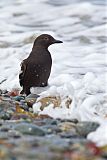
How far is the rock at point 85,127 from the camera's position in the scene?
4.29 meters

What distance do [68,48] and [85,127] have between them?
8.69 m

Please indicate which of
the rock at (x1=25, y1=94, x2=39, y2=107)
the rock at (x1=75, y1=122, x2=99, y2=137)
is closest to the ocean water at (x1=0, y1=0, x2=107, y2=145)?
the rock at (x1=75, y1=122, x2=99, y2=137)

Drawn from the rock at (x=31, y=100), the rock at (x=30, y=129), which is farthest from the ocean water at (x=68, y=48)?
the rock at (x=30, y=129)

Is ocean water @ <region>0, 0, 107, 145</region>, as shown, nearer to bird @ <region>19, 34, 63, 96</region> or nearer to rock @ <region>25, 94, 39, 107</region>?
rock @ <region>25, 94, 39, 107</region>

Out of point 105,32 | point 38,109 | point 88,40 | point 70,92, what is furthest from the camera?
point 105,32

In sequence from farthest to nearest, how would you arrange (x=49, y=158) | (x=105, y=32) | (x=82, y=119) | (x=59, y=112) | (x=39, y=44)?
(x=105, y=32), (x=39, y=44), (x=59, y=112), (x=82, y=119), (x=49, y=158)

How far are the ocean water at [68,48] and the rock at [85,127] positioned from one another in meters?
0.08

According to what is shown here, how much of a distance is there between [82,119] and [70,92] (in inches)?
46.8

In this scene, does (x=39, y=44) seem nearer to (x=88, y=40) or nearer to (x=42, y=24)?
(x=88, y=40)

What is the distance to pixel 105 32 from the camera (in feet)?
50.5

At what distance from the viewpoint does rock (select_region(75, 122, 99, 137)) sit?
4.29 meters

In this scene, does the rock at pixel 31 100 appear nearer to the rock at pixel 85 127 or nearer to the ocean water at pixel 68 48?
the ocean water at pixel 68 48

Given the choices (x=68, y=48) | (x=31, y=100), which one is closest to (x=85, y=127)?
(x=31, y=100)

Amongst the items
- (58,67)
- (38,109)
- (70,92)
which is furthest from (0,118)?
(58,67)
